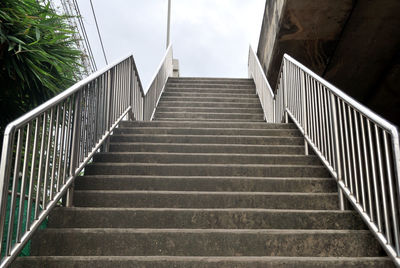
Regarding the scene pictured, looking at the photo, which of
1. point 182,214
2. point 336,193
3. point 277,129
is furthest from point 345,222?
point 277,129

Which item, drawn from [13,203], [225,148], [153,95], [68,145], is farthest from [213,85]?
[13,203]

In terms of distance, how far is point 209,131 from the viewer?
4.13 metres

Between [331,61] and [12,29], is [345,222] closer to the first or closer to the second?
[12,29]

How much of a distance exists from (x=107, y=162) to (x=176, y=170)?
647mm

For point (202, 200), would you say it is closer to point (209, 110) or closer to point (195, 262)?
point (195, 262)

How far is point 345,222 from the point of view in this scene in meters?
2.41

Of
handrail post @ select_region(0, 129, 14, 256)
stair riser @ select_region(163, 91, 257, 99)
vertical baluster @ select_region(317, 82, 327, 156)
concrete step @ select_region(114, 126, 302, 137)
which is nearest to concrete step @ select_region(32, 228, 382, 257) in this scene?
handrail post @ select_region(0, 129, 14, 256)

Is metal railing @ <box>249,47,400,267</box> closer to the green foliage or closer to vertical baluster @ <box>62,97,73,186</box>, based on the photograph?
vertical baluster @ <box>62,97,73,186</box>

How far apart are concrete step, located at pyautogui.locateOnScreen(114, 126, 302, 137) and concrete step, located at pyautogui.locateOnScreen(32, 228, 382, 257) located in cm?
192

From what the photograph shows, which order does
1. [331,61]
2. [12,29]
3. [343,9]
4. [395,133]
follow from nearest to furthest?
[395,133] < [12,29] < [343,9] < [331,61]

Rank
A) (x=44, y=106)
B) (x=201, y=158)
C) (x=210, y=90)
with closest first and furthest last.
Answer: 1. (x=44, y=106)
2. (x=201, y=158)
3. (x=210, y=90)

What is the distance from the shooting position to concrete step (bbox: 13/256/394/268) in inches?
76.2

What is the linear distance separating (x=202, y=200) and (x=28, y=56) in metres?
1.80

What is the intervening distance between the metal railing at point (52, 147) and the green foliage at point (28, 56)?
0.40m
